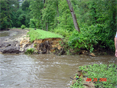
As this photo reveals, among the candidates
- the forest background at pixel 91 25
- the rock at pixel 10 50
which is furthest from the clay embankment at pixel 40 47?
the forest background at pixel 91 25

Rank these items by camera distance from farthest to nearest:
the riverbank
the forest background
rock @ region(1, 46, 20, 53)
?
rock @ region(1, 46, 20, 53), the riverbank, the forest background

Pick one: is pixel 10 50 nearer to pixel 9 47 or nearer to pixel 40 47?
pixel 9 47

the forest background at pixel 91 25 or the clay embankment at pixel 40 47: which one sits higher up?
the forest background at pixel 91 25

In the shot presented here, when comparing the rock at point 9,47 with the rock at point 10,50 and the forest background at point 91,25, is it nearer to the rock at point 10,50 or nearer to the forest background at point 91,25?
the rock at point 10,50

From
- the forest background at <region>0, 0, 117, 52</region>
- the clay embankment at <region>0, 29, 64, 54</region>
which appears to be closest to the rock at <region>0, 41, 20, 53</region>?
the clay embankment at <region>0, 29, 64, 54</region>

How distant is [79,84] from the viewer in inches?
181

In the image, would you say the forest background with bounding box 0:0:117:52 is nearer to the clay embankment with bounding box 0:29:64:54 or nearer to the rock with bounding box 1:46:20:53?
the clay embankment with bounding box 0:29:64:54

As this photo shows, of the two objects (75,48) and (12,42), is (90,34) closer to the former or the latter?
(75,48)

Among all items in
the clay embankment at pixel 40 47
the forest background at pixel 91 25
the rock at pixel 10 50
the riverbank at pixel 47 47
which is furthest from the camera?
the clay embankment at pixel 40 47

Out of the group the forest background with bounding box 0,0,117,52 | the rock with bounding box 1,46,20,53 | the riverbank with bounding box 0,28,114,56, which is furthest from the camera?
the rock with bounding box 1,46,20,53

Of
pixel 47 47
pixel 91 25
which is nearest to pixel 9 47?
pixel 47 47

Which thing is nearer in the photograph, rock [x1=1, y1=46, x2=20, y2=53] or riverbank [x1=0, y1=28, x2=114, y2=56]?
riverbank [x1=0, y1=28, x2=114, y2=56]

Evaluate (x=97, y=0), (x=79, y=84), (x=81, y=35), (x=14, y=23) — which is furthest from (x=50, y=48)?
(x=14, y=23)

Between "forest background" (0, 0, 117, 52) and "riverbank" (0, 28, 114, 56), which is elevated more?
"forest background" (0, 0, 117, 52)
